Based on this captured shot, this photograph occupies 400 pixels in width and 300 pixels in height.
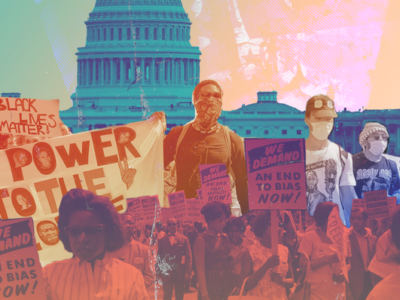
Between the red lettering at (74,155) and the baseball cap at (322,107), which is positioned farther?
the baseball cap at (322,107)

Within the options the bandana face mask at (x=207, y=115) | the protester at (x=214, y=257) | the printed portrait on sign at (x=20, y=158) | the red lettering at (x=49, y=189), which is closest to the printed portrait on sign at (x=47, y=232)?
the red lettering at (x=49, y=189)

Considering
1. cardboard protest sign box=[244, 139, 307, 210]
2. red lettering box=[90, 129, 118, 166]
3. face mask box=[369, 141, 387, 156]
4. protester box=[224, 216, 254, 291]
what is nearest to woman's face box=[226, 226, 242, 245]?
protester box=[224, 216, 254, 291]

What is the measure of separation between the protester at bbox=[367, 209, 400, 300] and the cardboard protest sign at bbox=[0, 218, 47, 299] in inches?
151

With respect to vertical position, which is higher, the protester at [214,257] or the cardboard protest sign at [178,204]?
the cardboard protest sign at [178,204]

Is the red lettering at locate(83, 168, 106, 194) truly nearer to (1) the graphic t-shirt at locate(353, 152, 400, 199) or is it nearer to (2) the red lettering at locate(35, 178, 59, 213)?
(2) the red lettering at locate(35, 178, 59, 213)

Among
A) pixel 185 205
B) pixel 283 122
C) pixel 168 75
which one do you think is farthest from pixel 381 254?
pixel 168 75

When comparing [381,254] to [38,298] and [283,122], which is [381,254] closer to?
[38,298]

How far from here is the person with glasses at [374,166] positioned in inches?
435

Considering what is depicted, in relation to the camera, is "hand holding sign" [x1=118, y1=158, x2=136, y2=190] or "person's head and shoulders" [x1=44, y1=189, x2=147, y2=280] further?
"hand holding sign" [x1=118, y1=158, x2=136, y2=190]

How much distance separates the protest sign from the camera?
391 inches

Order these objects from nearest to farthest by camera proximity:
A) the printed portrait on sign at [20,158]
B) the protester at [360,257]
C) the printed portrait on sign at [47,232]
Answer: the printed portrait on sign at [47,232] < the printed portrait on sign at [20,158] < the protester at [360,257]

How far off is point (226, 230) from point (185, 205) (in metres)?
1.48

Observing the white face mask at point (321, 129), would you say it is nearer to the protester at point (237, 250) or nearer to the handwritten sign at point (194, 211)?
the handwritten sign at point (194, 211)

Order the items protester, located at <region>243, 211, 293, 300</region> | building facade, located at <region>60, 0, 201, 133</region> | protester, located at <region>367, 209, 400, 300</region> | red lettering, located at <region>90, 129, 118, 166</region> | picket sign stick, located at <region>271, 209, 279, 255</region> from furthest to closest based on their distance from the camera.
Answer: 1. building facade, located at <region>60, 0, 201, 133</region>
2. red lettering, located at <region>90, 129, 118, 166</region>
3. protester, located at <region>243, 211, 293, 300</region>
4. picket sign stick, located at <region>271, 209, 279, 255</region>
5. protester, located at <region>367, 209, 400, 300</region>
